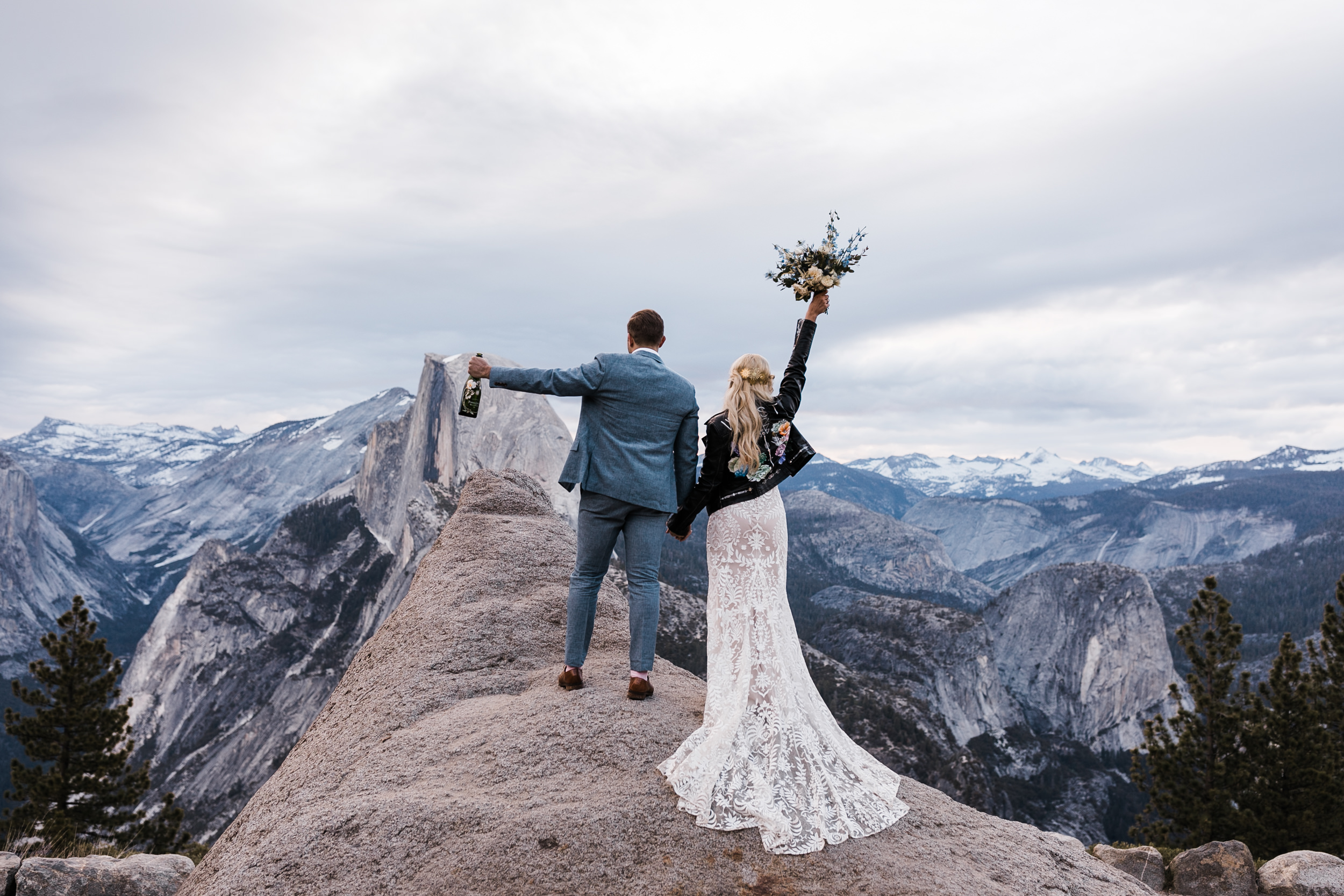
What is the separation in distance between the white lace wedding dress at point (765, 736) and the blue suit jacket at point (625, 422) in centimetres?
78

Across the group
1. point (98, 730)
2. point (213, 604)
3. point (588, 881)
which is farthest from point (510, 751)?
point (213, 604)

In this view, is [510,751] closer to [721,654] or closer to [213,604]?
[721,654]

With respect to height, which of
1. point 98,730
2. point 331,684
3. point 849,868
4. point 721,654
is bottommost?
point 331,684

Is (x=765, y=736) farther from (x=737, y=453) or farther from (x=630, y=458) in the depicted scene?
(x=630, y=458)

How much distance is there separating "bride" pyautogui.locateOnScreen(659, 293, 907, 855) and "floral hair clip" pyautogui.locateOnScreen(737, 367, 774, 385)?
1cm

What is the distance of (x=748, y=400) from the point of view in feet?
24.0

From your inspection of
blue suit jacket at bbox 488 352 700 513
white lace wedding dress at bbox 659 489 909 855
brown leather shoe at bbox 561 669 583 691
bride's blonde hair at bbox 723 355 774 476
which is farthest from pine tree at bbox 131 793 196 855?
bride's blonde hair at bbox 723 355 774 476

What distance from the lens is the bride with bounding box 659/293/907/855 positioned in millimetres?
6508

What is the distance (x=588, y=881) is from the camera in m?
6.08

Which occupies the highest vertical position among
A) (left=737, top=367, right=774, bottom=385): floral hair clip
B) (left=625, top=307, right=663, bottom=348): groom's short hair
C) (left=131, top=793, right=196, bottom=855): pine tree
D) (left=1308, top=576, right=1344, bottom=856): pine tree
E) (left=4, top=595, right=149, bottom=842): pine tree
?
(left=625, top=307, right=663, bottom=348): groom's short hair

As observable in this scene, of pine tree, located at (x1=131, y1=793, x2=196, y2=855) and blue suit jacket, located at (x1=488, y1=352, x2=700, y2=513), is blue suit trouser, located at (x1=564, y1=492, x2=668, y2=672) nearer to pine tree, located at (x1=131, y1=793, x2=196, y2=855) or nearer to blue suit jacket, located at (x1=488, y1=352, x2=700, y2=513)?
blue suit jacket, located at (x1=488, y1=352, x2=700, y2=513)

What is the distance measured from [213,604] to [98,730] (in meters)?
175

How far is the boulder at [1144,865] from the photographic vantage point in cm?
1238

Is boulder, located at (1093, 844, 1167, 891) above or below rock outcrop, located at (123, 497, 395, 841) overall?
above
